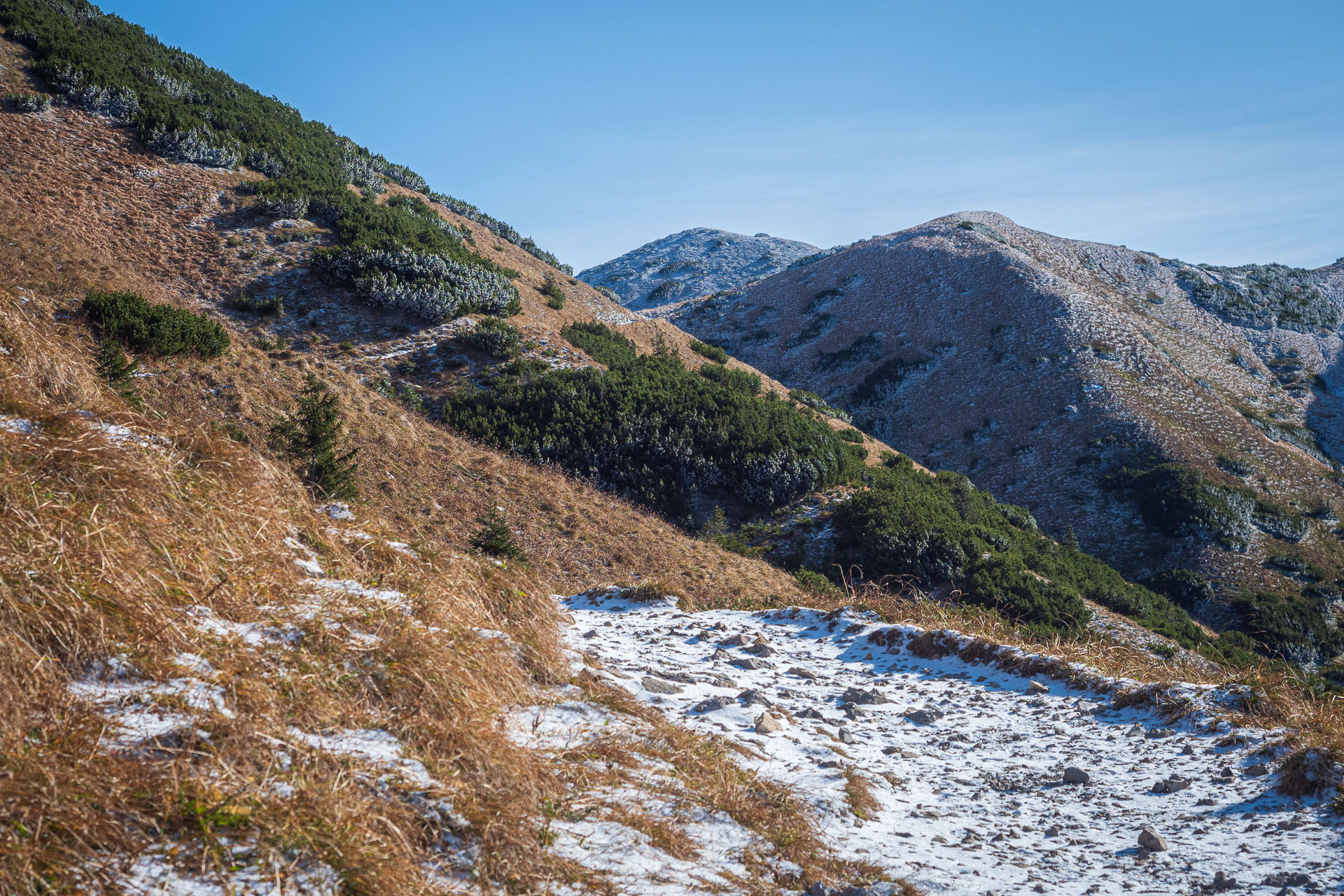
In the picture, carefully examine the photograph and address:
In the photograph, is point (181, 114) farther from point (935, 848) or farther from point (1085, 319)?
point (1085, 319)

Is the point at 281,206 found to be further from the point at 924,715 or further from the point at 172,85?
the point at 924,715

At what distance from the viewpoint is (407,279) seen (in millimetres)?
19859

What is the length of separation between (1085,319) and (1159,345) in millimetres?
4475

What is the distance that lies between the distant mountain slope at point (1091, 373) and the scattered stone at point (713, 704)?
2387cm

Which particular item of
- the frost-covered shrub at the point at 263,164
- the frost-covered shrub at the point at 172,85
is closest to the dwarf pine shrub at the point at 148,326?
the frost-covered shrub at the point at 263,164

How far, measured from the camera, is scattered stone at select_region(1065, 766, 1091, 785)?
15.8 feet

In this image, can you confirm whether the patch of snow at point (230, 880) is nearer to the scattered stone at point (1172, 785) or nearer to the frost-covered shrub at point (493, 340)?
the scattered stone at point (1172, 785)

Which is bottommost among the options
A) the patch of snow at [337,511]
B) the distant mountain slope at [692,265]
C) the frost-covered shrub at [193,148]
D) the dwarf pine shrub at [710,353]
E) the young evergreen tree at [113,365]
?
the patch of snow at [337,511]

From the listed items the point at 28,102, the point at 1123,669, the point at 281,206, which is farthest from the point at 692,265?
the point at 1123,669

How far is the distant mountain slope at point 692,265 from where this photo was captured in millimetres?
70438

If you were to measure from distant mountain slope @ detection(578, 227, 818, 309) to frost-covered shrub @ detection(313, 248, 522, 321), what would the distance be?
46.6 meters

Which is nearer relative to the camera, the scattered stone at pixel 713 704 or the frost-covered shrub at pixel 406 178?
the scattered stone at pixel 713 704

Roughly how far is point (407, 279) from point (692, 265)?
59865 millimetres

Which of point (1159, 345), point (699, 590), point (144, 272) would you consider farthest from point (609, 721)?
point (1159, 345)
